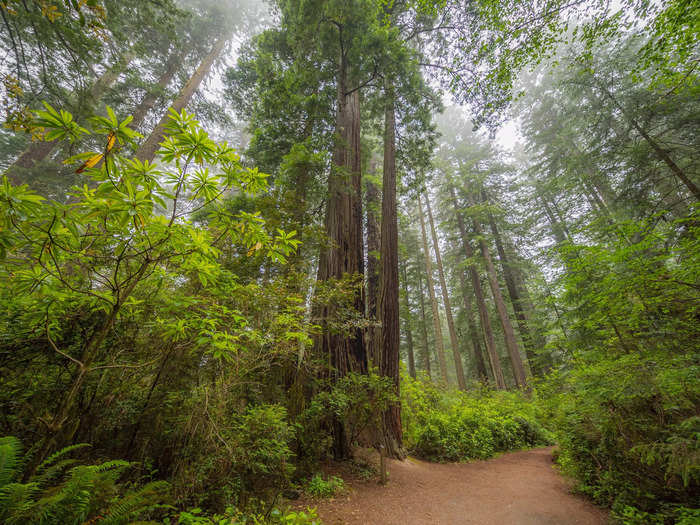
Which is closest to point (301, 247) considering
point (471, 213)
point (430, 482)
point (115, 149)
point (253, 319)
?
point (253, 319)

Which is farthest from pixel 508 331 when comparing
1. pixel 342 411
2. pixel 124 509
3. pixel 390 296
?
pixel 124 509

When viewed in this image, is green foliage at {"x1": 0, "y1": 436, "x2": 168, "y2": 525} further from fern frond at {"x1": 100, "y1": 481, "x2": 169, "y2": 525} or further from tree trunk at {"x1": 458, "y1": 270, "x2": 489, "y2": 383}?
tree trunk at {"x1": 458, "y1": 270, "x2": 489, "y2": 383}

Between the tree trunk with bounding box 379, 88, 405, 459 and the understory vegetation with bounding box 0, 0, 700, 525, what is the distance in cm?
5

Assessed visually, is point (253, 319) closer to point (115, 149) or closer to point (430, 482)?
point (115, 149)

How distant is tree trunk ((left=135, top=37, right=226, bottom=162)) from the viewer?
8.80m

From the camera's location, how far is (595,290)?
5043 millimetres

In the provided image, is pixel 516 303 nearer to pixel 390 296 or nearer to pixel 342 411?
pixel 390 296

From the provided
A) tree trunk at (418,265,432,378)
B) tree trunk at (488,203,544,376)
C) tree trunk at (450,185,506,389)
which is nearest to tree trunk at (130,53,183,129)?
tree trunk at (450,185,506,389)

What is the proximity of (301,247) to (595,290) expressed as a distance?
5.81 m

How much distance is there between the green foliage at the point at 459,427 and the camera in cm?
563

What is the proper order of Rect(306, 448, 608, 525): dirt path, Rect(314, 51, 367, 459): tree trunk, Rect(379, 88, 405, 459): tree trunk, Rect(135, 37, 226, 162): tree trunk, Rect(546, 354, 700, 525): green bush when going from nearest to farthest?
Rect(546, 354, 700, 525): green bush < Rect(306, 448, 608, 525): dirt path < Rect(314, 51, 367, 459): tree trunk < Rect(379, 88, 405, 459): tree trunk < Rect(135, 37, 226, 162): tree trunk

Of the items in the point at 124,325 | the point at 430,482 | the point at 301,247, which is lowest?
the point at 430,482

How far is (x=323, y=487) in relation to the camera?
3.20 metres

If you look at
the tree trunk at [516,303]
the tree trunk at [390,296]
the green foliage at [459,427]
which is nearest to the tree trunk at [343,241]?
the tree trunk at [390,296]
